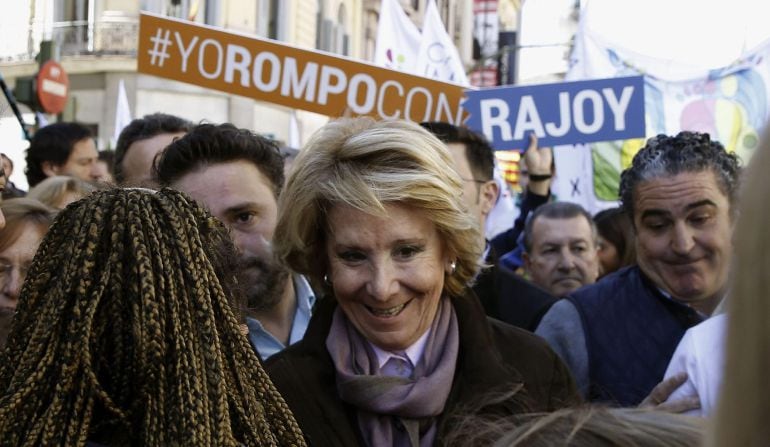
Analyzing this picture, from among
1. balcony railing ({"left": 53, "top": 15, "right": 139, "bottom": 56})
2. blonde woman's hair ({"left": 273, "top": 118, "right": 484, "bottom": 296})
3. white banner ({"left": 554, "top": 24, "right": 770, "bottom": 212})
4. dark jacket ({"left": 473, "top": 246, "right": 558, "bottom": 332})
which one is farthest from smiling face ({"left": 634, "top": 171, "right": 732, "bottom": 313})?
balcony railing ({"left": 53, "top": 15, "right": 139, "bottom": 56})

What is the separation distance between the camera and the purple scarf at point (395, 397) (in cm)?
245

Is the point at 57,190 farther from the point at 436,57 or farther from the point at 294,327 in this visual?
the point at 436,57

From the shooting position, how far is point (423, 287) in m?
2.65

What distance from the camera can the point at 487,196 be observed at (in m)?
4.39

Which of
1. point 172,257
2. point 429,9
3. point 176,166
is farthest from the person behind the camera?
point 429,9

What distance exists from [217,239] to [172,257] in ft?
0.56

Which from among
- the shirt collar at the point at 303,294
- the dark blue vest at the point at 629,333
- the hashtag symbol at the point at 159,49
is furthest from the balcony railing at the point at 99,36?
the dark blue vest at the point at 629,333

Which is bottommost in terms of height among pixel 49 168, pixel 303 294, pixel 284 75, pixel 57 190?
pixel 303 294

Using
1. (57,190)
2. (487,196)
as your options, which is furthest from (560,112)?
(57,190)

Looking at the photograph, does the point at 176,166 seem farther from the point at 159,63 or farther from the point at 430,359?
the point at 159,63

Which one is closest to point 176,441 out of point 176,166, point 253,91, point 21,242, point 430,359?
point 430,359

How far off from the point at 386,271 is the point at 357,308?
123 mm

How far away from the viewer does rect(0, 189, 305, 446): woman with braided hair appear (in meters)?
1.64

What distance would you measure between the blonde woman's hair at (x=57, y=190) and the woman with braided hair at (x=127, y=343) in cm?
249
